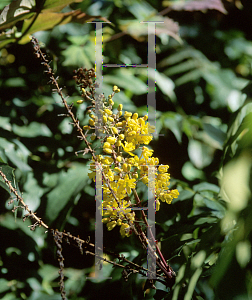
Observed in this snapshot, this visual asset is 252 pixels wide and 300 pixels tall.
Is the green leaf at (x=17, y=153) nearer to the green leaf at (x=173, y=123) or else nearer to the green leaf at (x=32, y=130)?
the green leaf at (x=32, y=130)

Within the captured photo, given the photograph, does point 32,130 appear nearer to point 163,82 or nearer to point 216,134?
point 163,82

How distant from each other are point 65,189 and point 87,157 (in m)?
0.10

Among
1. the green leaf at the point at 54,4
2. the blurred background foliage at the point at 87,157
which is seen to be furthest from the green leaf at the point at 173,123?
the green leaf at the point at 54,4

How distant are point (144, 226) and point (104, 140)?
0.17m

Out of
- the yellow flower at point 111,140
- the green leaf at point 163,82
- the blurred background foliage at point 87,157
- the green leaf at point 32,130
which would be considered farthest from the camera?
the green leaf at point 163,82

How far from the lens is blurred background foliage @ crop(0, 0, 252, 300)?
22.0 inches

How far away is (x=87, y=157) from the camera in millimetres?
685

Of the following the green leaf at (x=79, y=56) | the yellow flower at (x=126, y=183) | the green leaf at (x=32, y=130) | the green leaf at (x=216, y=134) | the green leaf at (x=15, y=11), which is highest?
the green leaf at (x=15, y=11)

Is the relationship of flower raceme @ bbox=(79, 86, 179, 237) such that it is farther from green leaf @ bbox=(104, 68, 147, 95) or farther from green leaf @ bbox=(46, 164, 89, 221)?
green leaf @ bbox=(104, 68, 147, 95)

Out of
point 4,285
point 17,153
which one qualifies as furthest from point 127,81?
point 4,285

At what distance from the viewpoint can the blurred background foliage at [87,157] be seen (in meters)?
0.56

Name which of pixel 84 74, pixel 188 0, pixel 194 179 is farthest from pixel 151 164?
pixel 188 0

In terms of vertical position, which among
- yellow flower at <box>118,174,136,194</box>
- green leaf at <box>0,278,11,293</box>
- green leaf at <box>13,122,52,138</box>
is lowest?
green leaf at <box>0,278,11,293</box>

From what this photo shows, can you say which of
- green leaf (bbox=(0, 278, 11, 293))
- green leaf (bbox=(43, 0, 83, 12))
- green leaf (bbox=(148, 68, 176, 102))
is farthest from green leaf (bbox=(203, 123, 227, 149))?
green leaf (bbox=(0, 278, 11, 293))
